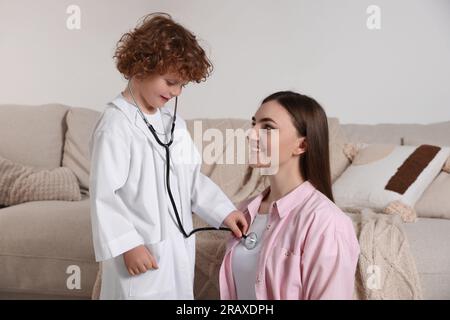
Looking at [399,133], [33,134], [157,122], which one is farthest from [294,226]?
[33,134]

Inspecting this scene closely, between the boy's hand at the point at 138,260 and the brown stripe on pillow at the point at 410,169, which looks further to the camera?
the brown stripe on pillow at the point at 410,169

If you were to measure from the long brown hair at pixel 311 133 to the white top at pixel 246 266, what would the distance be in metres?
0.17

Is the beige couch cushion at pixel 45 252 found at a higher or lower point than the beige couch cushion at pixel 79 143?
lower

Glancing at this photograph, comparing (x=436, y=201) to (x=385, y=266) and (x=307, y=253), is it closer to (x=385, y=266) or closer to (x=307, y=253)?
(x=385, y=266)

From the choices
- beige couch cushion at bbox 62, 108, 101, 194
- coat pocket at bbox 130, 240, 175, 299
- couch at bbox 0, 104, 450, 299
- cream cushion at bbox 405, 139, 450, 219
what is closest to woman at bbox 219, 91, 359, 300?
coat pocket at bbox 130, 240, 175, 299

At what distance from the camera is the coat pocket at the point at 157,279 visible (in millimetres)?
1433

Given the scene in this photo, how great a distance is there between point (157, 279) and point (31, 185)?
1.34 m

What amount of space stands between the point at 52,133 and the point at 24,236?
0.80 meters

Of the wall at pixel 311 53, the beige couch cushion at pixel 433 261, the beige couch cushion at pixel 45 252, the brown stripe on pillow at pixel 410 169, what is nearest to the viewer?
the beige couch cushion at pixel 433 261

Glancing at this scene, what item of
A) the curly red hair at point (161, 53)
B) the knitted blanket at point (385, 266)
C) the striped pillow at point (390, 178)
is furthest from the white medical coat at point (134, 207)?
the striped pillow at point (390, 178)

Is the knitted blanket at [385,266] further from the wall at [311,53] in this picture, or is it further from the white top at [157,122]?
the wall at [311,53]

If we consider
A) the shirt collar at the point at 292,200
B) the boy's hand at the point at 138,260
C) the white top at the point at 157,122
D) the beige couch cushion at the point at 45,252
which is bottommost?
the beige couch cushion at the point at 45,252
